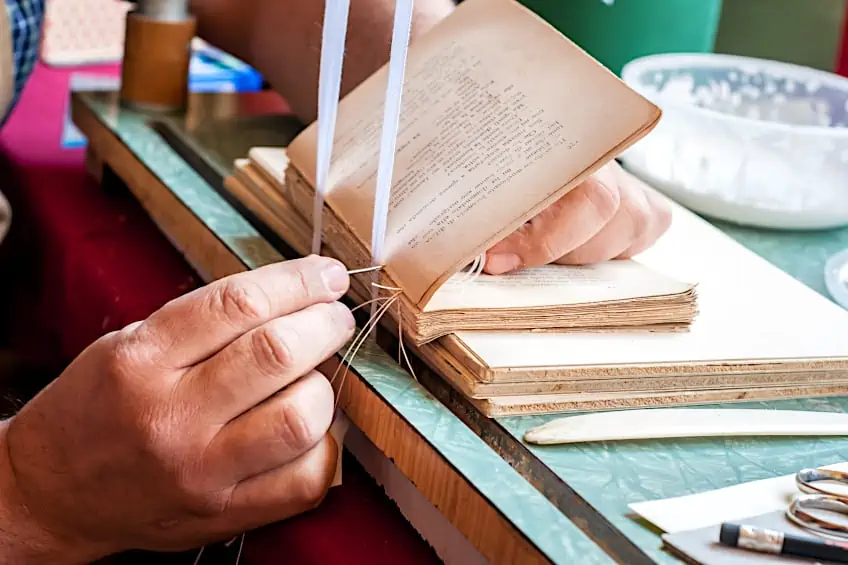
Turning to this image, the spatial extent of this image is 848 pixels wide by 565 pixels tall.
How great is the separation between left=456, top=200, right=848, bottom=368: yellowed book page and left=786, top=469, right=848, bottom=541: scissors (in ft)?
0.29

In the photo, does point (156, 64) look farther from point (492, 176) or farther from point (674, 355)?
point (674, 355)

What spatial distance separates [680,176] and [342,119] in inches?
12.8

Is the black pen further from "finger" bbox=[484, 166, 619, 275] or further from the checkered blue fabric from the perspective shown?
the checkered blue fabric

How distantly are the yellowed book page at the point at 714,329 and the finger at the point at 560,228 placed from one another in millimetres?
59

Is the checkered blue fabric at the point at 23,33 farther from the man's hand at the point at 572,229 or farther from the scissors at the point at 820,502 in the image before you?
the scissors at the point at 820,502

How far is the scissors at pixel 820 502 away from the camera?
0.43 meters

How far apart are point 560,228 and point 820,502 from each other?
0.69ft

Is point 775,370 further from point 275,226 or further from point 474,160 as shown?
point 275,226

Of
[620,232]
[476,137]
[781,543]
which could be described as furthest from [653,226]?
[781,543]

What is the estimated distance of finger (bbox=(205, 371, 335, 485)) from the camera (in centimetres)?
49

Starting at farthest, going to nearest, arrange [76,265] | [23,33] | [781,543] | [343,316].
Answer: [23,33]
[76,265]
[343,316]
[781,543]

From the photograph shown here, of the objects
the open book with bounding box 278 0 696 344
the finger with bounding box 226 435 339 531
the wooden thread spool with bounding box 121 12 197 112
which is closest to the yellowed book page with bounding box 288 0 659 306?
the open book with bounding box 278 0 696 344

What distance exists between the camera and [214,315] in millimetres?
504

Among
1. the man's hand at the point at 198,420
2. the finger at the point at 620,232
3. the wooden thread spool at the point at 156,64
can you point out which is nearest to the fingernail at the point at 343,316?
the man's hand at the point at 198,420
